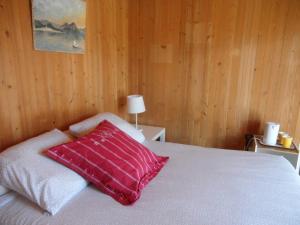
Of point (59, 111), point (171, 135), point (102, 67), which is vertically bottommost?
point (171, 135)

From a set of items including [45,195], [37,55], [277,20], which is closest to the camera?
[45,195]

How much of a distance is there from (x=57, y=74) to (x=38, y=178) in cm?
93

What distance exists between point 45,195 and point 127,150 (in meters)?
0.54

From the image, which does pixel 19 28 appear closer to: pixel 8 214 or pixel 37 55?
pixel 37 55

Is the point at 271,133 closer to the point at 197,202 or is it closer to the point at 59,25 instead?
the point at 197,202

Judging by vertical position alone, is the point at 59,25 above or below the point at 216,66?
above

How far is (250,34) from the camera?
2.35 metres

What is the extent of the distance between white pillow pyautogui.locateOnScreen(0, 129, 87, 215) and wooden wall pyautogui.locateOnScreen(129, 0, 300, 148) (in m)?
1.72

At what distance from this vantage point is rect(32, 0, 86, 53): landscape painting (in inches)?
61.3

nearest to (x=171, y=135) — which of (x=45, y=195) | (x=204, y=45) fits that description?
(x=204, y=45)

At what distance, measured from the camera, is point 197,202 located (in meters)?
1.19

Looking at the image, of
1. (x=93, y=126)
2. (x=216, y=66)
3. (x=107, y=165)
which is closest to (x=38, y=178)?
(x=107, y=165)

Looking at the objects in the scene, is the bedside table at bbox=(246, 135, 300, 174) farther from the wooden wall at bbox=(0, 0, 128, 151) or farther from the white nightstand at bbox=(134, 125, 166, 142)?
the wooden wall at bbox=(0, 0, 128, 151)

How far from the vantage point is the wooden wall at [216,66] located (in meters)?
2.31
